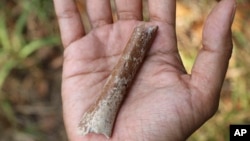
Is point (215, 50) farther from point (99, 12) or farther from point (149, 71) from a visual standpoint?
point (99, 12)

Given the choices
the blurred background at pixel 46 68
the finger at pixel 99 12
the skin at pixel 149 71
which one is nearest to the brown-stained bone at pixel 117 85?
the skin at pixel 149 71

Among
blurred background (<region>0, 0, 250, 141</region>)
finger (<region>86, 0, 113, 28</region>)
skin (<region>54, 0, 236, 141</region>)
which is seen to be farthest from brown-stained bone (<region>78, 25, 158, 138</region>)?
blurred background (<region>0, 0, 250, 141</region>)

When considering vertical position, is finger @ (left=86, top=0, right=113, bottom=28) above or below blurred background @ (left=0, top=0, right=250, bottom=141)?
above

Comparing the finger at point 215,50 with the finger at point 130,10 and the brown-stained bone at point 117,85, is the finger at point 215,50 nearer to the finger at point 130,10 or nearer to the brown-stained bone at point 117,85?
the brown-stained bone at point 117,85

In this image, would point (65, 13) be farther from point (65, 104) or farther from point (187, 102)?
point (187, 102)

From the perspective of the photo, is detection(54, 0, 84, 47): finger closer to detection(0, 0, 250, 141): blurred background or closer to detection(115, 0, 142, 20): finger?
detection(115, 0, 142, 20): finger

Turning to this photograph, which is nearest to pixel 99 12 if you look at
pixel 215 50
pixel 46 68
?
pixel 215 50

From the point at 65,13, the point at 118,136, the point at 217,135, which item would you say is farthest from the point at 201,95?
the point at 217,135

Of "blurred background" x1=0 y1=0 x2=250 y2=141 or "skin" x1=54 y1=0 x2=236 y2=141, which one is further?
"blurred background" x1=0 y1=0 x2=250 y2=141
